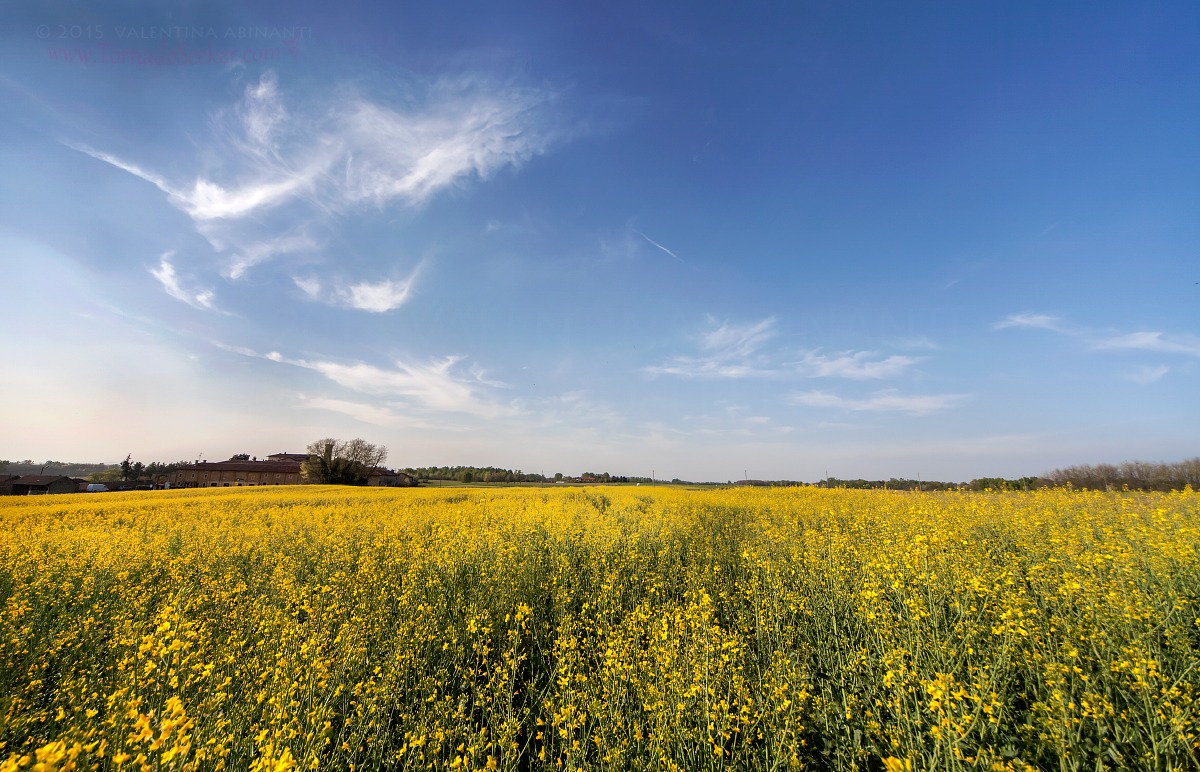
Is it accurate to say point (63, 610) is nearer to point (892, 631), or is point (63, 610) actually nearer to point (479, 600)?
point (479, 600)

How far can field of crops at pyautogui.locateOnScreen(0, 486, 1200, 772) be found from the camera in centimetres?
277

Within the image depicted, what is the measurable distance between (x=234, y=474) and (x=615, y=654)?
82.6 meters

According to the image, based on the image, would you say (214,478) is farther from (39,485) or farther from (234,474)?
(39,485)

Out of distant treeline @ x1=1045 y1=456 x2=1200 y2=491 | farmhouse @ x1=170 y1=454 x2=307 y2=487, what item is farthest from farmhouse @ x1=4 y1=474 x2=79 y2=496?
distant treeline @ x1=1045 y1=456 x2=1200 y2=491

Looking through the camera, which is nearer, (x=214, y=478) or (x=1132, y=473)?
(x=1132, y=473)

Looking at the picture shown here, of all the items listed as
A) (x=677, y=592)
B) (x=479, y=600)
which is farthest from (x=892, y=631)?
(x=479, y=600)

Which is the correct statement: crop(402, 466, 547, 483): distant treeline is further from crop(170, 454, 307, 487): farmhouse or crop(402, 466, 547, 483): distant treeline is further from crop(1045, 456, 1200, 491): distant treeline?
crop(1045, 456, 1200, 491): distant treeline

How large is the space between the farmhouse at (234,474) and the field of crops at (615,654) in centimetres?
6575

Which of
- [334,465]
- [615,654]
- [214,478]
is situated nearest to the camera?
[615,654]

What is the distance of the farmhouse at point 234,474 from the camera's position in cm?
6172

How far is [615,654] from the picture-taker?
3.53 meters

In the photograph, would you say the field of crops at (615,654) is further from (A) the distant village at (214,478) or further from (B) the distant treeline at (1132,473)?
(A) the distant village at (214,478)

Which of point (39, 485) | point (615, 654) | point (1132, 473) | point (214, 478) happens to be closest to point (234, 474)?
point (214, 478)

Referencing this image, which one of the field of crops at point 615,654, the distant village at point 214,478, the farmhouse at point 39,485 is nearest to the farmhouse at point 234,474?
the distant village at point 214,478
